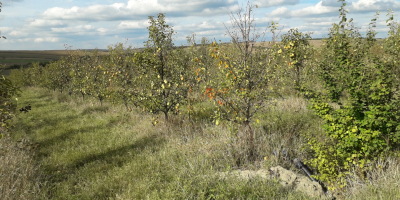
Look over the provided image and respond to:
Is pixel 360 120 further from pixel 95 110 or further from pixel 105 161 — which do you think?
pixel 95 110

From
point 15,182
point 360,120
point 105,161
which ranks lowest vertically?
point 105,161

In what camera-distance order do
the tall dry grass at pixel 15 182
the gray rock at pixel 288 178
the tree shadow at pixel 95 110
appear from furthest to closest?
1. the tree shadow at pixel 95 110
2. the gray rock at pixel 288 178
3. the tall dry grass at pixel 15 182

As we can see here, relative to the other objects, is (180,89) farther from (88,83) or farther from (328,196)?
(88,83)

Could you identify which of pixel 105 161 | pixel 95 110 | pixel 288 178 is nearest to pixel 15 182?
pixel 105 161

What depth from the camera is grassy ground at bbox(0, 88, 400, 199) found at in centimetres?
450

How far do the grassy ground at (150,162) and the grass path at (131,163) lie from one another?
2 centimetres

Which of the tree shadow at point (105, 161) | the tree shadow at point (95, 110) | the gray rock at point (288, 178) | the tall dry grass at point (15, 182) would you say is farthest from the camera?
the tree shadow at point (95, 110)

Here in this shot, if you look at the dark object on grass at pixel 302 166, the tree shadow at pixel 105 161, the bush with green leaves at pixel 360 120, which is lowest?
the tree shadow at pixel 105 161

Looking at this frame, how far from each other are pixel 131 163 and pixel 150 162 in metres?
0.56

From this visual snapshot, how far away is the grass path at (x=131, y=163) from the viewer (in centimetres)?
456

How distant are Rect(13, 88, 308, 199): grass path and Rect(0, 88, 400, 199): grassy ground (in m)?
0.02

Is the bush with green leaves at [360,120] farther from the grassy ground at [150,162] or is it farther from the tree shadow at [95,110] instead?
the tree shadow at [95,110]

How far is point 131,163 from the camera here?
6445 mm

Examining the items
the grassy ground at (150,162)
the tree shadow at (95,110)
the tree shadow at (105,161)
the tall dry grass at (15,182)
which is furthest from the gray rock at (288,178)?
the tree shadow at (95,110)
